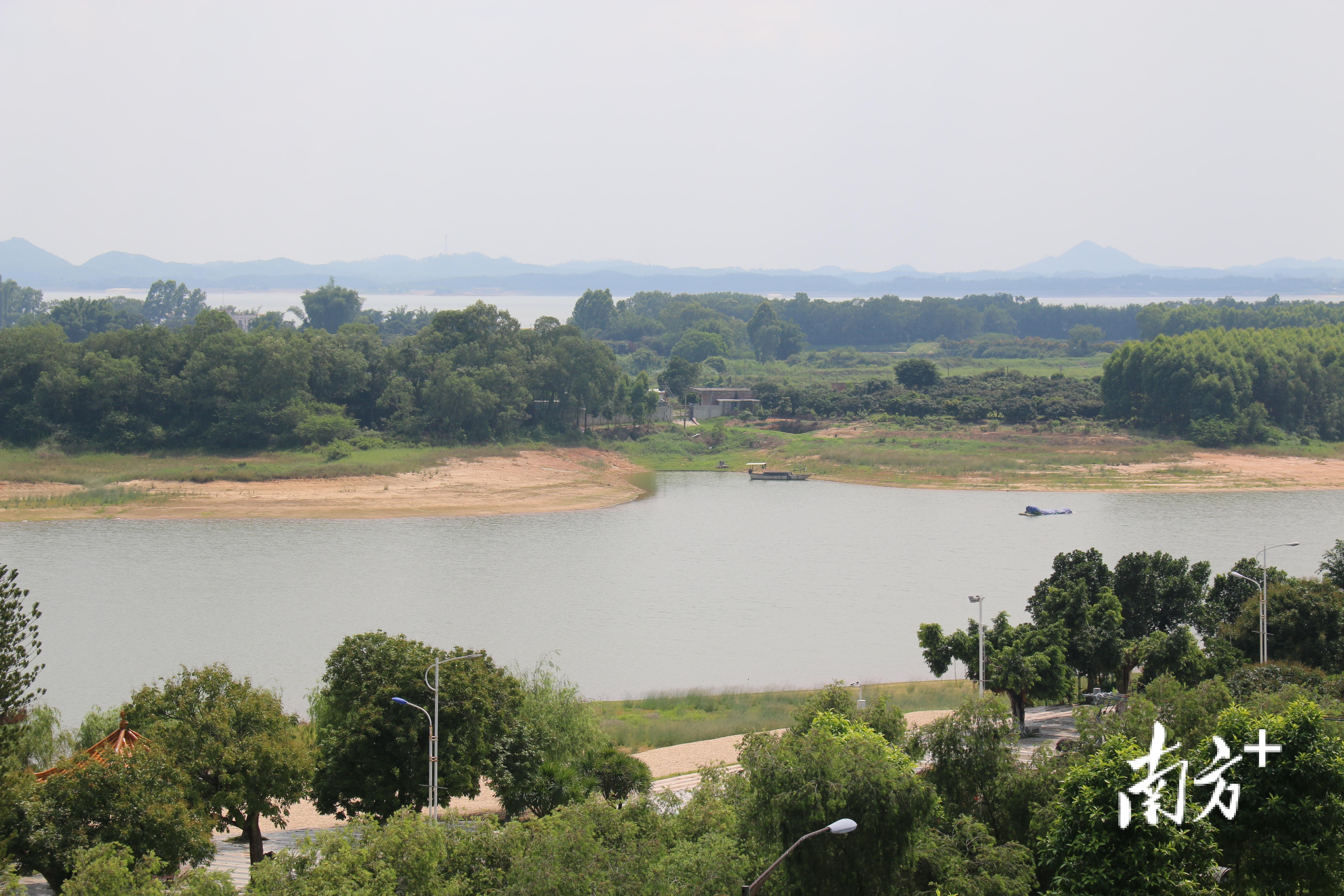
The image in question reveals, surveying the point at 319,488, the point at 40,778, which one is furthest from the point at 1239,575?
the point at 319,488

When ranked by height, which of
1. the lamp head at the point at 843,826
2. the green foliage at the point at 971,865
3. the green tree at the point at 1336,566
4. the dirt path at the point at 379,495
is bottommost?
the dirt path at the point at 379,495

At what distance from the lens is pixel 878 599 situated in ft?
135

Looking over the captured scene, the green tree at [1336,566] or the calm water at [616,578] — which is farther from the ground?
the green tree at [1336,566]

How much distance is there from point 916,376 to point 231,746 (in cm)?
7548

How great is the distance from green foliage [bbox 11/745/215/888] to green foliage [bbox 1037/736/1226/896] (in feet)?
39.8

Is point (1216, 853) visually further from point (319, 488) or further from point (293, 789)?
point (319, 488)

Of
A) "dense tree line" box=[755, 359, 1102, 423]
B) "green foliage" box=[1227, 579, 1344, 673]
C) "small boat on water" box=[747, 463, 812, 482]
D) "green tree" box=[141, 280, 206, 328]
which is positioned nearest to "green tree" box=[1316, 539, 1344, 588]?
"green foliage" box=[1227, 579, 1344, 673]

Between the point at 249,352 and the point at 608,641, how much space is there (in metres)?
41.4

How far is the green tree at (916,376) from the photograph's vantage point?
8988 cm

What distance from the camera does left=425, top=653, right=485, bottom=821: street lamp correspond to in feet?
61.9

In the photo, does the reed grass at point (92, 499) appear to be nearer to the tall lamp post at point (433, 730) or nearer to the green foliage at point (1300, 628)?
the tall lamp post at point (433, 730)

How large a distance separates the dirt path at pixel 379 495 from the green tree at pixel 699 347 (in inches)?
2339

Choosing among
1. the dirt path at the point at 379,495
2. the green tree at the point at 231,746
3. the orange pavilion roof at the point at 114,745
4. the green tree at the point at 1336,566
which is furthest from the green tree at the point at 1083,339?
the orange pavilion roof at the point at 114,745

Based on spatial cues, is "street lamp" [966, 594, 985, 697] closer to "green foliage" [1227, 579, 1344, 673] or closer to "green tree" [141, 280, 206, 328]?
"green foliage" [1227, 579, 1344, 673]
